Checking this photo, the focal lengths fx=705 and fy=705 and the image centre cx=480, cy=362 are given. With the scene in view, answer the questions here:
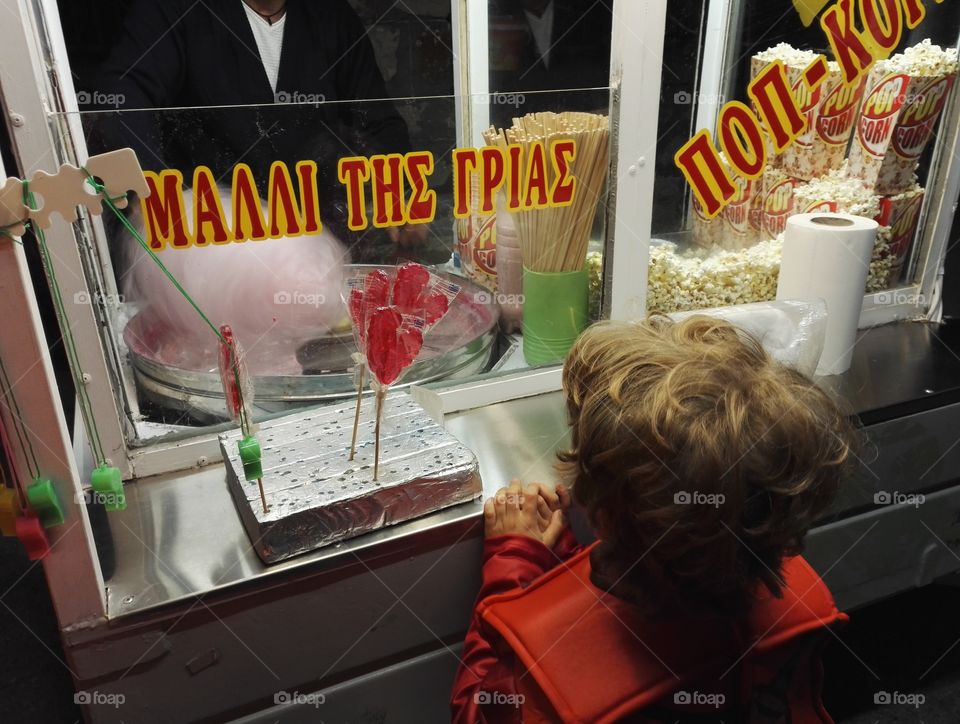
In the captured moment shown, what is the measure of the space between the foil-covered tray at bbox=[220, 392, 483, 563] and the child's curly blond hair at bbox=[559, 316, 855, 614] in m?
0.22

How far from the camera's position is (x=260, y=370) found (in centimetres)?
103

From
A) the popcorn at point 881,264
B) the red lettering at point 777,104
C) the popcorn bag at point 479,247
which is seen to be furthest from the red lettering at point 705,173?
the popcorn at point 881,264

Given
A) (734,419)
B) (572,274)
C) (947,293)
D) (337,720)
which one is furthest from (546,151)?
(947,293)

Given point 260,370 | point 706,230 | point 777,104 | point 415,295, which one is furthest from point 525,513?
point 777,104

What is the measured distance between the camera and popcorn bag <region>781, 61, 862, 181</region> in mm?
1270

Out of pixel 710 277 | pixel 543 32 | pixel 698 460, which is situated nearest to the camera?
pixel 698 460

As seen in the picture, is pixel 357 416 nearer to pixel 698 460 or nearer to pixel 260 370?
pixel 260 370

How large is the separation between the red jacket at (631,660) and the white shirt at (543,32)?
125 cm

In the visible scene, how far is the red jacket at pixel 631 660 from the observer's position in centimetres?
72

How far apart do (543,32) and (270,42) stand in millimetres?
619

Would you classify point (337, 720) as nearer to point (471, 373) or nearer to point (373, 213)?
point (471, 373)

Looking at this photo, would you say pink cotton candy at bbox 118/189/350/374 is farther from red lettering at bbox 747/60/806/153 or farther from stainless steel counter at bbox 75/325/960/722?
red lettering at bbox 747/60/806/153

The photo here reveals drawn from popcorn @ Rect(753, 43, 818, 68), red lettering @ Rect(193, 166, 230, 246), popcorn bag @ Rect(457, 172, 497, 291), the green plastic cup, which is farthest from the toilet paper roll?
red lettering @ Rect(193, 166, 230, 246)

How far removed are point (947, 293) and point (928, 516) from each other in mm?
473
